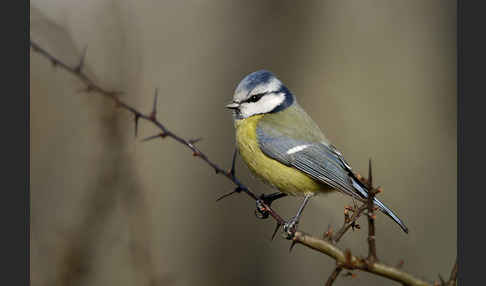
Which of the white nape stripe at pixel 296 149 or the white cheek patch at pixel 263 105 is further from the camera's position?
the white cheek patch at pixel 263 105

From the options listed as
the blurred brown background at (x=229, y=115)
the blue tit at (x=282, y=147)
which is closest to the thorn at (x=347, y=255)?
the blue tit at (x=282, y=147)

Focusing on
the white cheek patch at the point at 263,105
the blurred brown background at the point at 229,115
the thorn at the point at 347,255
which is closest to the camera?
the thorn at the point at 347,255

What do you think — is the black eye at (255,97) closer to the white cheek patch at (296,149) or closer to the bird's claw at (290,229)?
the white cheek patch at (296,149)

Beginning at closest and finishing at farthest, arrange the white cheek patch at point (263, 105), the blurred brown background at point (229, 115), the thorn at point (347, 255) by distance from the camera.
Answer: the thorn at point (347, 255) < the white cheek patch at point (263, 105) < the blurred brown background at point (229, 115)

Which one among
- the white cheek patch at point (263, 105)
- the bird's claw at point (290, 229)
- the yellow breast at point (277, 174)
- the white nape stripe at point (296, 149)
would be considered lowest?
the bird's claw at point (290, 229)

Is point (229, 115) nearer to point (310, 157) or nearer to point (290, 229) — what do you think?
point (310, 157)

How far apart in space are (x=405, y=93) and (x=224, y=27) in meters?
1.61

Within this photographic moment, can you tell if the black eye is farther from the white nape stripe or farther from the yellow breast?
the white nape stripe

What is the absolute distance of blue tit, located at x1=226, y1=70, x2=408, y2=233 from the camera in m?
2.23

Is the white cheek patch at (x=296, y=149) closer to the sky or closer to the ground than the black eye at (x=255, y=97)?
closer to the ground

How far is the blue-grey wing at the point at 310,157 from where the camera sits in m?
2.18

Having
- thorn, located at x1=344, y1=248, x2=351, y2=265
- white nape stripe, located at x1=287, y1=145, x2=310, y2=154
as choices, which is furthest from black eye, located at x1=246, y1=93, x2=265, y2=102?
thorn, located at x1=344, y1=248, x2=351, y2=265

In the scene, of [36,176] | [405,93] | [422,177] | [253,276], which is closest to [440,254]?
[422,177]

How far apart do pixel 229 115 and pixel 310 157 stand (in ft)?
5.89
